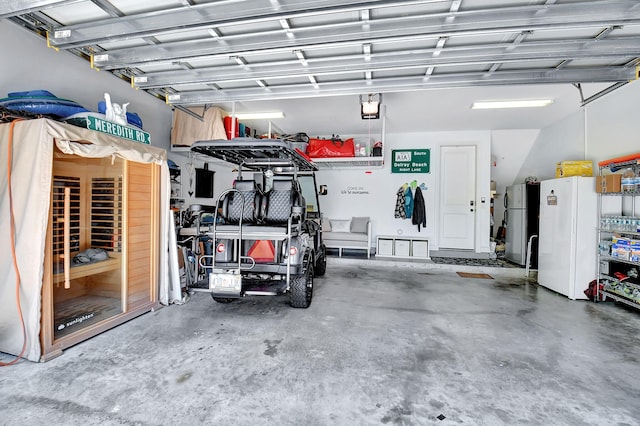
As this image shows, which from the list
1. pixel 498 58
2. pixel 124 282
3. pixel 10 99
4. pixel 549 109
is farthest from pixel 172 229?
pixel 549 109

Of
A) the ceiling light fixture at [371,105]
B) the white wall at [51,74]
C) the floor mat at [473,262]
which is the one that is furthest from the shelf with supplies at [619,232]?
the white wall at [51,74]

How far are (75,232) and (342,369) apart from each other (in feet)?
10.6

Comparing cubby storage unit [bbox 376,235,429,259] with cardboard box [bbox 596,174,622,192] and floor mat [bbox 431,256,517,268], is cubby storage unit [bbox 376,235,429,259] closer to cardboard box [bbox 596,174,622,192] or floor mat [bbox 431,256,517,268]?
floor mat [bbox 431,256,517,268]

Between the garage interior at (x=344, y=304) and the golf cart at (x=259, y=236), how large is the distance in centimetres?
40

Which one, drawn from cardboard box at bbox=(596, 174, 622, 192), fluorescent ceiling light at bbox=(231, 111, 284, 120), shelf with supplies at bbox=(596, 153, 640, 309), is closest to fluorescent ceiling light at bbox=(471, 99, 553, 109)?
shelf with supplies at bbox=(596, 153, 640, 309)

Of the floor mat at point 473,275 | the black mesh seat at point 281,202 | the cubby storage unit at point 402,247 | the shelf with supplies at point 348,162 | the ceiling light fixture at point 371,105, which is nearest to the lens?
the black mesh seat at point 281,202

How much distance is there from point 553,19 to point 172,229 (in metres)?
4.33

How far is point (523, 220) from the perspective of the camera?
625 centimetres

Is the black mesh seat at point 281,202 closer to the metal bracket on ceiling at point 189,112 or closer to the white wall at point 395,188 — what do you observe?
the metal bracket on ceiling at point 189,112

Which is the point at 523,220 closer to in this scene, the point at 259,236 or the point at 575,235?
the point at 575,235

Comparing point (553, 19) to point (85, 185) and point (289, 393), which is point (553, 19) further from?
point (85, 185)

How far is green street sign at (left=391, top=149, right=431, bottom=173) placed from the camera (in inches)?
291

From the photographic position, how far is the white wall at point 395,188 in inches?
279

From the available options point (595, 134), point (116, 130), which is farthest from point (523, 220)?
point (116, 130)
